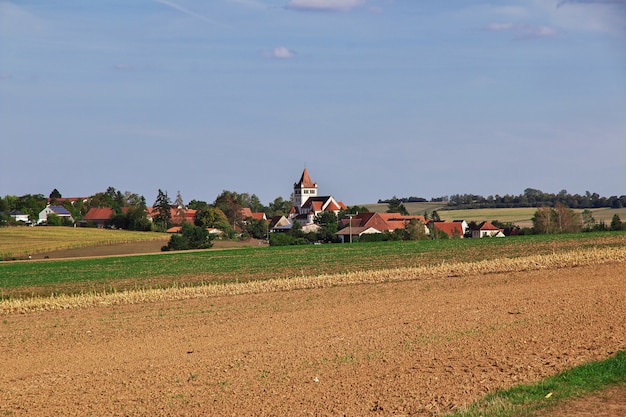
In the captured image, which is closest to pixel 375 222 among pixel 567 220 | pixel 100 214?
pixel 567 220

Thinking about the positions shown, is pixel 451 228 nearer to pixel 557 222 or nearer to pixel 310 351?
pixel 557 222

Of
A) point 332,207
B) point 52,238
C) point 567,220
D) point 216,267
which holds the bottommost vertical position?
point 216,267

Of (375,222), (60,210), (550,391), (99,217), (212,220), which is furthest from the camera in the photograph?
(60,210)

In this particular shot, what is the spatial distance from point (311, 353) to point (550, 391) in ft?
19.3

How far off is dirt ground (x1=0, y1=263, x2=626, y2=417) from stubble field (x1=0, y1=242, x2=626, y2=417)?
5 centimetres

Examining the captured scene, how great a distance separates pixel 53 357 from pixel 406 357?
8896mm

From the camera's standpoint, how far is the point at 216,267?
5628 cm

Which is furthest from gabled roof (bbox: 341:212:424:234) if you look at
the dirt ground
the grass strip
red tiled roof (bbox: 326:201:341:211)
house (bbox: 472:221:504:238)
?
the grass strip

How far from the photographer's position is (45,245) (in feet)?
309

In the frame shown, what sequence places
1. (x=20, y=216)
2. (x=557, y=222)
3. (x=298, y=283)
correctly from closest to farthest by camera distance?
1. (x=298, y=283)
2. (x=557, y=222)
3. (x=20, y=216)

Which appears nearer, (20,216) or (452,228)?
(452,228)

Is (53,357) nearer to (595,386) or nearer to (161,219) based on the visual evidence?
(595,386)

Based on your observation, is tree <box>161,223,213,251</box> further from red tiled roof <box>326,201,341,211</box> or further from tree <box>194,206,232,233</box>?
red tiled roof <box>326,201,341,211</box>

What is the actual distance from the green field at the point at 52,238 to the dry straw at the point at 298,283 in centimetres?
5063
